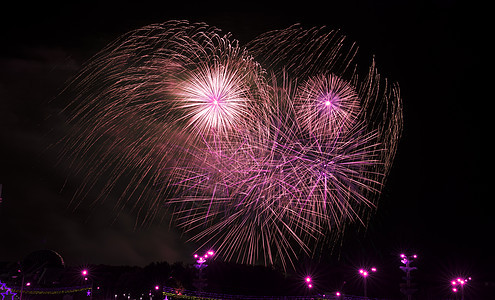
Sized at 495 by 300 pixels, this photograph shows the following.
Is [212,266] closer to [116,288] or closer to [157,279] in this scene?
[157,279]

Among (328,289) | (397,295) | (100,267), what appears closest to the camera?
(397,295)

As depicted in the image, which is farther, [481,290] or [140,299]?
[140,299]

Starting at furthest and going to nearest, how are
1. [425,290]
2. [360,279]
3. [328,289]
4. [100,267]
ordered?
[100,267] < [328,289] < [360,279] < [425,290]

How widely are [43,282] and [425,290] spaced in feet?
200

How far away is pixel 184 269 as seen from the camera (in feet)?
296

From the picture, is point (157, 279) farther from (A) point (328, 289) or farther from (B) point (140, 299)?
(A) point (328, 289)

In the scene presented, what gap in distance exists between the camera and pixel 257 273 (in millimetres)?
88438

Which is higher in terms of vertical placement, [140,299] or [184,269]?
[184,269]

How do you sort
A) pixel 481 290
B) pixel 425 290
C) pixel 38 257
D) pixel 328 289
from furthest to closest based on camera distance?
pixel 38 257 → pixel 328 289 → pixel 425 290 → pixel 481 290

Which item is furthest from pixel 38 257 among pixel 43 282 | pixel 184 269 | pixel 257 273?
pixel 257 273

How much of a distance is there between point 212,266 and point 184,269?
19.5 ft

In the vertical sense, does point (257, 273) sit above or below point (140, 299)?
above

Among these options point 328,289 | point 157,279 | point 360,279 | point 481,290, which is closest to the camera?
point 481,290

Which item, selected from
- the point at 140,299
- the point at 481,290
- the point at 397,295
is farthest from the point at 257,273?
the point at 481,290
